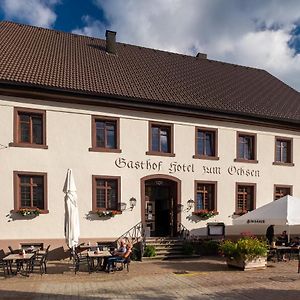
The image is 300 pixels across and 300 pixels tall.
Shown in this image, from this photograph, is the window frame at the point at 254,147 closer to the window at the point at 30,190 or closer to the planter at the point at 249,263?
the planter at the point at 249,263

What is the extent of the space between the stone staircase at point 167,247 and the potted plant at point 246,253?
11.8ft

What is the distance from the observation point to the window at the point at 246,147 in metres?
20.7

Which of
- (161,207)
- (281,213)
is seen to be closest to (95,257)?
(161,207)

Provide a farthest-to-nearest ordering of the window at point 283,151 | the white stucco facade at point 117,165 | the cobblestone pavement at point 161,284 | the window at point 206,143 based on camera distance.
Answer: the window at point 283,151 < the window at point 206,143 < the white stucco facade at point 117,165 < the cobblestone pavement at point 161,284

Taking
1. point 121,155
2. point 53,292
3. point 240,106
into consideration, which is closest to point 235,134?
point 240,106

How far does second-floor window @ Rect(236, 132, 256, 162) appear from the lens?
20.7 metres

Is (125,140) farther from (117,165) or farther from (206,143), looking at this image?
(206,143)

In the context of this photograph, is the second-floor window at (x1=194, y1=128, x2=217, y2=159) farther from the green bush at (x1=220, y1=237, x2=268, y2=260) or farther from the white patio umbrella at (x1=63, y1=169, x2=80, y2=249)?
the white patio umbrella at (x1=63, y1=169, x2=80, y2=249)

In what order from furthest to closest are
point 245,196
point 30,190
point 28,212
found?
point 245,196, point 30,190, point 28,212

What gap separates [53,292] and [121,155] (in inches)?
337

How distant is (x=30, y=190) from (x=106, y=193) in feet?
11.1

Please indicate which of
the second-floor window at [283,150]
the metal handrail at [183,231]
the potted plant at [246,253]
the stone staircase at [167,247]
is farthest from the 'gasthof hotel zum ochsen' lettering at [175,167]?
the potted plant at [246,253]

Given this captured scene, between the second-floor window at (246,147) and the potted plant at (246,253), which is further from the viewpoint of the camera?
the second-floor window at (246,147)

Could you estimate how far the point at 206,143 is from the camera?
789 inches
